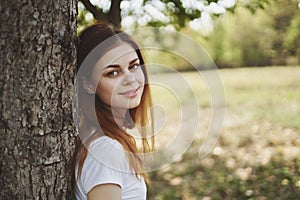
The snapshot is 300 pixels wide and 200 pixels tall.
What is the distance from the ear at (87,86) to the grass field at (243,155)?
1.94m

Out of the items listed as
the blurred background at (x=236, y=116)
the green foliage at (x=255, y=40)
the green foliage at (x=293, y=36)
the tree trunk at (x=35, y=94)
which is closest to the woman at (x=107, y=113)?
the tree trunk at (x=35, y=94)

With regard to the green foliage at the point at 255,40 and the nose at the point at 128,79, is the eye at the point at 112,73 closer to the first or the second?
the nose at the point at 128,79

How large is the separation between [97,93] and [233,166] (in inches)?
113

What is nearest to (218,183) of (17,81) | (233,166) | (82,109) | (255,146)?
(233,166)

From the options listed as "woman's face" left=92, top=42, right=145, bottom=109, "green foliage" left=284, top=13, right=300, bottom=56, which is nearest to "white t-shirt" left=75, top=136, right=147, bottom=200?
"woman's face" left=92, top=42, right=145, bottom=109

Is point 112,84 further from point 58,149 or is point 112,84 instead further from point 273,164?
point 273,164

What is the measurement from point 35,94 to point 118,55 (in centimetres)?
37

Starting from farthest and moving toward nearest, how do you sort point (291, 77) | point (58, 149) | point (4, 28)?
point (291, 77), point (58, 149), point (4, 28)

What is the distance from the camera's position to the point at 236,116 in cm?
677

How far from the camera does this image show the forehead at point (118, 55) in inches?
68.9

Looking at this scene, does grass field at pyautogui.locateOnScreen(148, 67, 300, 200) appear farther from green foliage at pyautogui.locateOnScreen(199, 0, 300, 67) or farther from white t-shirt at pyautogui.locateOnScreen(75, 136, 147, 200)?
white t-shirt at pyautogui.locateOnScreen(75, 136, 147, 200)

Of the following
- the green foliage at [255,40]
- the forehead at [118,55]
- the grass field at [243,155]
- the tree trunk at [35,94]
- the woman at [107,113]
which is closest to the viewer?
the tree trunk at [35,94]

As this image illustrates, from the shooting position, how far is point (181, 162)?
483cm

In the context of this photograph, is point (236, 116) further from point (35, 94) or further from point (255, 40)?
point (255, 40)
